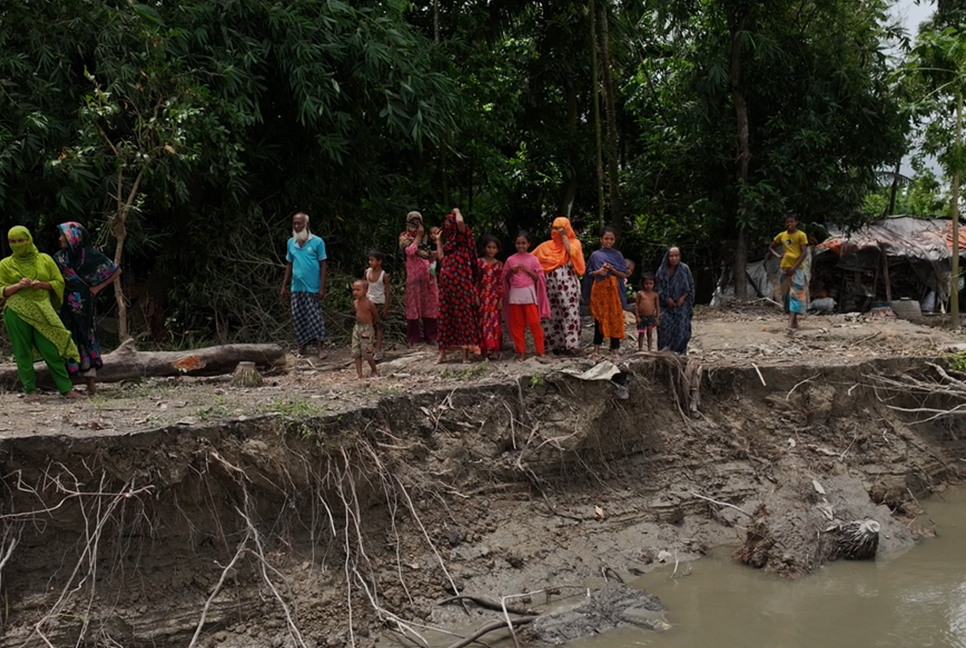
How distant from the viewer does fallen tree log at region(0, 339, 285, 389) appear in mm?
6961

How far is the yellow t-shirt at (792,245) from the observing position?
1013 cm

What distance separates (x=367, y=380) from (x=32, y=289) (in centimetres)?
244

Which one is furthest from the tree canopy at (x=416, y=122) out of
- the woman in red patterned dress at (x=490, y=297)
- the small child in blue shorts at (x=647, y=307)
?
the small child in blue shorts at (x=647, y=307)

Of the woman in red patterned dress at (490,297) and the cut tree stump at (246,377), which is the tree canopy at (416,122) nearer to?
the cut tree stump at (246,377)

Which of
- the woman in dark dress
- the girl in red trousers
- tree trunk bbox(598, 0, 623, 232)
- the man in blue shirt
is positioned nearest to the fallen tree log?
the man in blue shirt

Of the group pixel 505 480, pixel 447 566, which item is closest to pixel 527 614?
pixel 447 566

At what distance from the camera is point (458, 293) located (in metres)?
7.58

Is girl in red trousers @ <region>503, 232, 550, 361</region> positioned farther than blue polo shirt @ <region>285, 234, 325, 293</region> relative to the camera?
No

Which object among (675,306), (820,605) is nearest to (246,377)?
(675,306)

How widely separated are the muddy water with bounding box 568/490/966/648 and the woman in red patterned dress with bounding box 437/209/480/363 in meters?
2.46

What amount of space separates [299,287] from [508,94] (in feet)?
18.8

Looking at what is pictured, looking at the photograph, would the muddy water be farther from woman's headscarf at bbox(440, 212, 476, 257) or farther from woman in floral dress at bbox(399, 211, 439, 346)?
woman in floral dress at bbox(399, 211, 439, 346)

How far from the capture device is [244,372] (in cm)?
706

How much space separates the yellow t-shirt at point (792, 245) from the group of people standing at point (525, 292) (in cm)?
226
